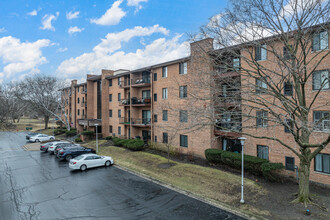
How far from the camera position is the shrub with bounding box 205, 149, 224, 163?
19.2 m

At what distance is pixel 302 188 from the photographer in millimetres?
11922

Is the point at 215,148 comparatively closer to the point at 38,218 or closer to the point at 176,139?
the point at 176,139

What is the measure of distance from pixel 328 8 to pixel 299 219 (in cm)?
1034

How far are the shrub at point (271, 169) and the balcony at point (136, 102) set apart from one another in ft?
54.3

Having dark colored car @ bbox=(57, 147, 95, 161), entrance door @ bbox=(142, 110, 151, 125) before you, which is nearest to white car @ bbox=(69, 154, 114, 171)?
dark colored car @ bbox=(57, 147, 95, 161)

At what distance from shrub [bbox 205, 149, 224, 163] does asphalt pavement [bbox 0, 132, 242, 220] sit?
6549mm

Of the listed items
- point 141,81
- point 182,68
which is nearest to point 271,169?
point 182,68

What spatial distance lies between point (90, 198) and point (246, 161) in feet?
38.6

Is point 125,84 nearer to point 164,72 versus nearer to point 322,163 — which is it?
point 164,72

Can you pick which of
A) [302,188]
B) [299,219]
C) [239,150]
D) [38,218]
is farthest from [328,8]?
[38,218]

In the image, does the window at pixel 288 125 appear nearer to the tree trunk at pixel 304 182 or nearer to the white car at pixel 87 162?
the tree trunk at pixel 304 182

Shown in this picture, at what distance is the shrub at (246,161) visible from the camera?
53.0ft

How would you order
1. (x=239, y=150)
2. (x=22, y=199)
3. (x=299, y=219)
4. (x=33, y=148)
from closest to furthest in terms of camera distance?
(x=299, y=219) → (x=22, y=199) → (x=239, y=150) → (x=33, y=148)

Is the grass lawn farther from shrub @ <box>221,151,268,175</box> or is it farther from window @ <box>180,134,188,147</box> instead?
window @ <box>180,134,188,147</box>
